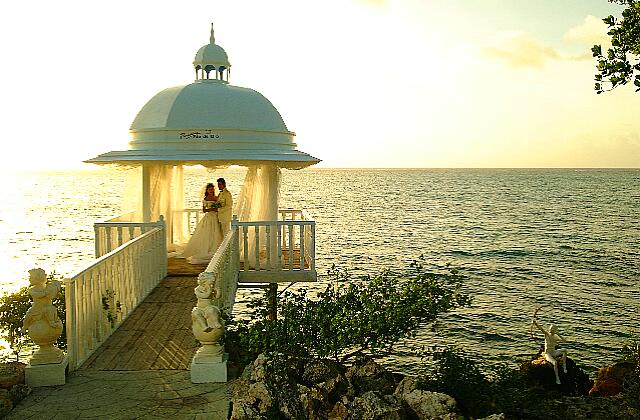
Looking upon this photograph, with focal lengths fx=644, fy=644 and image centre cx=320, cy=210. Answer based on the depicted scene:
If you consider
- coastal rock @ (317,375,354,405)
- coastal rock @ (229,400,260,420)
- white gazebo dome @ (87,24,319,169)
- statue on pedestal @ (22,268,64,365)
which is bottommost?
coastal rock @ (317,375,354,405)

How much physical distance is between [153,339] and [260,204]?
594cm

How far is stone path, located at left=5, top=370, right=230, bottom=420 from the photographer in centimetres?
663

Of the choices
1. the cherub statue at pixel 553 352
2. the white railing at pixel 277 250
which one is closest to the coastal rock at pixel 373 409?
the white railing at pixel 277 250

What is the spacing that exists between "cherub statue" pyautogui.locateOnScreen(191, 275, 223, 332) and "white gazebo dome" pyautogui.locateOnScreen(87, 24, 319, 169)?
5899mm

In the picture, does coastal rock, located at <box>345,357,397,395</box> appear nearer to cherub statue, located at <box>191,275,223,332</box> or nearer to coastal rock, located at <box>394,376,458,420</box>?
coastal rock, located at <box>394,376,458,420</box>

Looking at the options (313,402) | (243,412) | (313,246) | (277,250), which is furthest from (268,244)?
(243,412)

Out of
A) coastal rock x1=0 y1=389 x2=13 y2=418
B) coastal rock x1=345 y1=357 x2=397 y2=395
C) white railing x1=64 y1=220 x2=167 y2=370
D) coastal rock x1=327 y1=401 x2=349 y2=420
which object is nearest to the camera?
coastal rock x1=0 y1=389 x2=13 y2=418

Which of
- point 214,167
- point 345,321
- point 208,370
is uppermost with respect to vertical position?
point 214,167

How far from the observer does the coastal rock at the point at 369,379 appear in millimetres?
8086

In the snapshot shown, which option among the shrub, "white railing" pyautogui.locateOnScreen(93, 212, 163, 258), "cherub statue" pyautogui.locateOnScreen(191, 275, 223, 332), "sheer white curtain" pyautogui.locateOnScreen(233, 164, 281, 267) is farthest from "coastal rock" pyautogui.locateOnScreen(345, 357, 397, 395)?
"white railing" pyautogui.locateOnScreen(93, 212, 163, 258)

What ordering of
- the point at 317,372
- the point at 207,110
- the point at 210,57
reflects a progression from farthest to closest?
the point at 210,57 < the point at 207,110 < the point at 317,372

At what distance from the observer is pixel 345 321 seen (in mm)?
9219

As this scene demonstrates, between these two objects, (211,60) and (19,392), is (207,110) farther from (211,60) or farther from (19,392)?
(19,392)

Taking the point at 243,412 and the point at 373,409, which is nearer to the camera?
the point at 243,412
